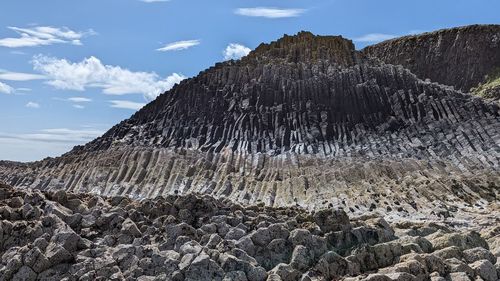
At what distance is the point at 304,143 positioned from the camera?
63000mm

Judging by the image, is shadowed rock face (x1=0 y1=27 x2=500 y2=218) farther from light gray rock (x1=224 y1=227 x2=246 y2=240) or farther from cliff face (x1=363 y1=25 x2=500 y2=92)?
cliff face (x1=363 y1=25 x2=500 y2=92)

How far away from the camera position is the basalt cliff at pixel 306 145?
50.2 meters

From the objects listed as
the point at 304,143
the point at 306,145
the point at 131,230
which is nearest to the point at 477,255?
the point at 131,230

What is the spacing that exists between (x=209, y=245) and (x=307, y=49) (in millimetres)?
61993

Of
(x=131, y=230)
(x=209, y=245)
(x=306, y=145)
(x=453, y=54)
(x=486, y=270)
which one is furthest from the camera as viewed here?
(x=453, y=54)

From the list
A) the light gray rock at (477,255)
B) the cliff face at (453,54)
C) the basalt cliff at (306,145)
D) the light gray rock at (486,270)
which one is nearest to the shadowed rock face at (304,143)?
the basalt cliff at (306,145)

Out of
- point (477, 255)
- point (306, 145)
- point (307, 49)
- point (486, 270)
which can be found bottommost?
point (486, 270)

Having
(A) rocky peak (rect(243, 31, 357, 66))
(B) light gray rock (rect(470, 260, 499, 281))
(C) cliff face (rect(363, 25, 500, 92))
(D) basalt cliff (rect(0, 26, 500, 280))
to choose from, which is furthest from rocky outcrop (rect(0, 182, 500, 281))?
(C) cliff face (rect(363, 25, 500, 92))

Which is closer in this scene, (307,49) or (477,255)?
(477,255)

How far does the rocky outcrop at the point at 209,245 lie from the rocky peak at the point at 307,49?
54906 millimetres

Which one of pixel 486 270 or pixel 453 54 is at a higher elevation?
pixel 453 54

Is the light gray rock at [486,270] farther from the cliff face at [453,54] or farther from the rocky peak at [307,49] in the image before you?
the cliff face at [453,54]

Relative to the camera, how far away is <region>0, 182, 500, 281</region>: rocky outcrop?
61.7ft

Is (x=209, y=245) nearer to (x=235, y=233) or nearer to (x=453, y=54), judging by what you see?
(x=235, y=233)
